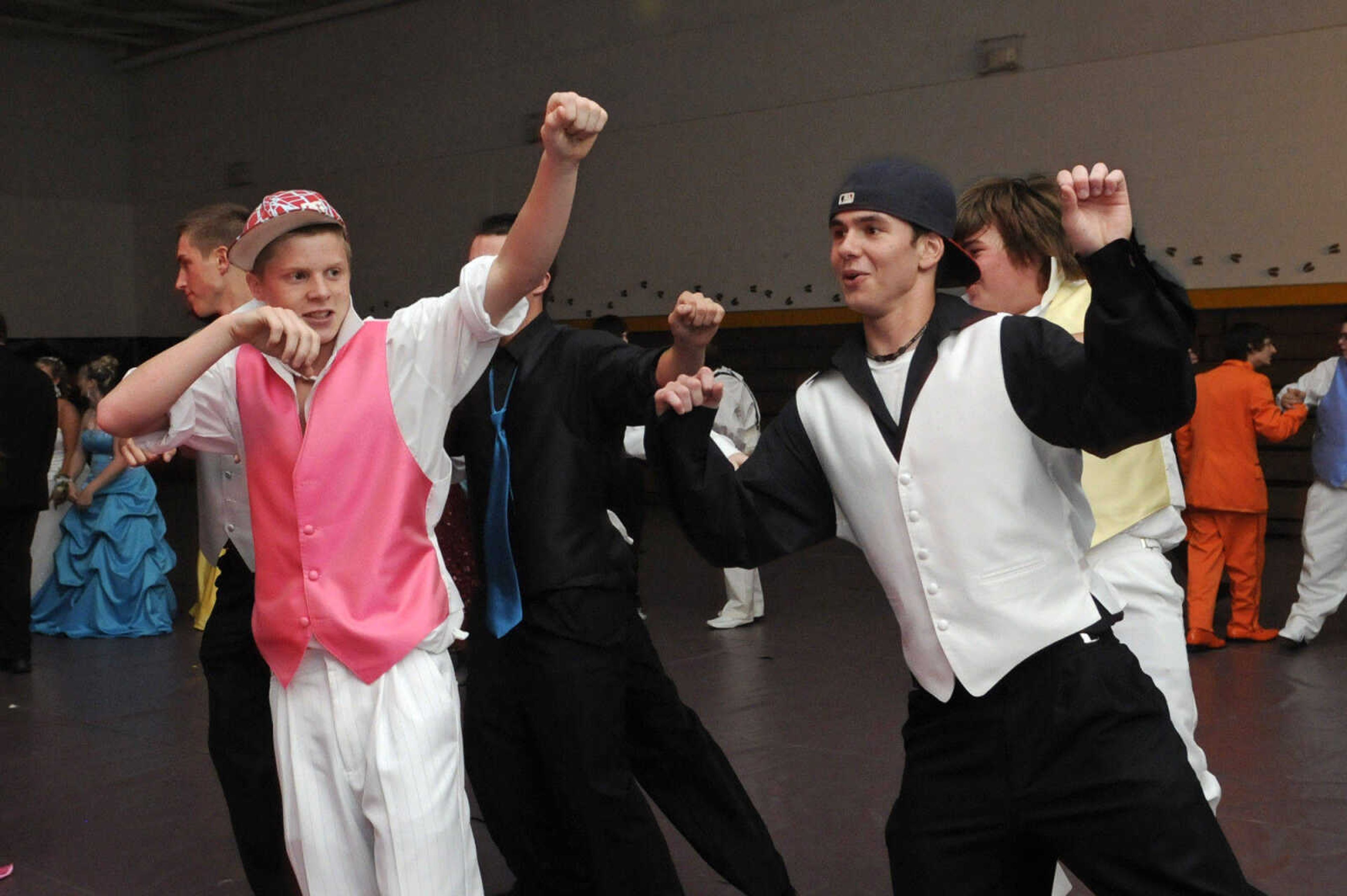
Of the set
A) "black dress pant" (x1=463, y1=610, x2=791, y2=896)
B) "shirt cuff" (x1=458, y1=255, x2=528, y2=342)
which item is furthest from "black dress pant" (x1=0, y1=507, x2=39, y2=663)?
"shirt cuff" (x1=458, y1=255, x2=528, y2=342)

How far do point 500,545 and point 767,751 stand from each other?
2.54 meters

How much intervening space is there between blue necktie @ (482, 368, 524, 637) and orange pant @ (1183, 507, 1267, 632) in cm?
534

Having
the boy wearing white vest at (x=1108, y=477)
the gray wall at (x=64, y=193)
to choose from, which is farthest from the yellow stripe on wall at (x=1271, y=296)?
the gray wall at (x=64, y=193)

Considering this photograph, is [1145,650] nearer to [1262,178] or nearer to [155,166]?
[1262,178]

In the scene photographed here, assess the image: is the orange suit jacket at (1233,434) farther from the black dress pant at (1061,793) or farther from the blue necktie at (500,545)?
the black dress pant at (1061,793)

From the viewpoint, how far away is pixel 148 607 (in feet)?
28.6

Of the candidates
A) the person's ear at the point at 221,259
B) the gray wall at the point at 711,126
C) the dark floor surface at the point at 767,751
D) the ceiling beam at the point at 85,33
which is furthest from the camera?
the ceiling beam at the point at 85,33

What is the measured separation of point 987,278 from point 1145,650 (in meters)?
0.96

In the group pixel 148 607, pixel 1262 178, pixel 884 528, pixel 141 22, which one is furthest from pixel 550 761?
pixel 141 22

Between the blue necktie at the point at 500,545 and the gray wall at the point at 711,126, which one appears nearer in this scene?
the blue necktie at the point at 500,545

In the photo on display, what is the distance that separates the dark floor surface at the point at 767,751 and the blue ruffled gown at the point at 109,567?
0.68 ft

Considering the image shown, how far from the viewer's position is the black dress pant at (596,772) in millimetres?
3174

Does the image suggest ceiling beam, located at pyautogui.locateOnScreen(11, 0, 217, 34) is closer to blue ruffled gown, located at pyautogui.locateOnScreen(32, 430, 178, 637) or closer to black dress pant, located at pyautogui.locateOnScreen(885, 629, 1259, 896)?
blue ruffled gown, located at pyautogui.locateOnScreen(32, 430, 178, 637)

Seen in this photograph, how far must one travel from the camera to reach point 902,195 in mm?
2336
